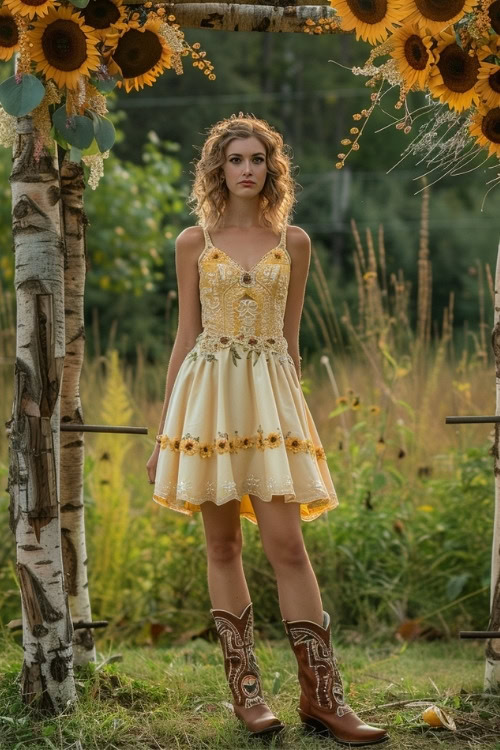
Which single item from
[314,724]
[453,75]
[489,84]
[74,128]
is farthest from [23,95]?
[314,724]

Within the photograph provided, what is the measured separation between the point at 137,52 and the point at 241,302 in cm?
76

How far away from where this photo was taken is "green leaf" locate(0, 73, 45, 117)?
2.61 metres

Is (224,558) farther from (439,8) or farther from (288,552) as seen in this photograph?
(439,8)

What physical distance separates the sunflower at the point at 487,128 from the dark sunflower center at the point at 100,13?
105 centimetres

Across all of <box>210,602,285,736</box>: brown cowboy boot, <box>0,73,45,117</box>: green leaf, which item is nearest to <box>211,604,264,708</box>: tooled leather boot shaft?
<box>210,602,285,736</box>: brown cowboy boot

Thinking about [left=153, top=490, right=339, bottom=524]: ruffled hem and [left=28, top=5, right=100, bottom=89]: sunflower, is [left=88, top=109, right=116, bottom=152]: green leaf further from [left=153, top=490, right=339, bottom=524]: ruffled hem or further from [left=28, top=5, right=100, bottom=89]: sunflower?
[left=153, top=490, right=339, bottom=524]: ruffled hem

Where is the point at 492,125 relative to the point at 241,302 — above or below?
above

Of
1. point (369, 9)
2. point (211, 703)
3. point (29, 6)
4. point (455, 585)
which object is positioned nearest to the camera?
point (29, 6)

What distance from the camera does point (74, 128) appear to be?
271 cm

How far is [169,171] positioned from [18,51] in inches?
257

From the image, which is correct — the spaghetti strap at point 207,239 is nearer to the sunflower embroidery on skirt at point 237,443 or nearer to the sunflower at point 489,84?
the sunflower embroidery on skirt at point 237,443

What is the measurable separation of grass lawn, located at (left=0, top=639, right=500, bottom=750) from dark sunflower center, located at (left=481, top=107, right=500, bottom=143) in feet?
5.53

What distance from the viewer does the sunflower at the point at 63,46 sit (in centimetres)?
265

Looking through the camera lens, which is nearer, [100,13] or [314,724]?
[100,13]
